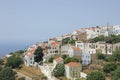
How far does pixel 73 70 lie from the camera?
52.2 metres

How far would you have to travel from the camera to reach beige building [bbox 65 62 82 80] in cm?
5184

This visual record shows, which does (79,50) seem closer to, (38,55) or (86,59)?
(86,59)

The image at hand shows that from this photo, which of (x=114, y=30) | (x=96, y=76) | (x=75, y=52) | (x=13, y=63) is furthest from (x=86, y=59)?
(x=114, y=30)

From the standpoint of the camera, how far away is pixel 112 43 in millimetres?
65250

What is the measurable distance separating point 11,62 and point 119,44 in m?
22.0

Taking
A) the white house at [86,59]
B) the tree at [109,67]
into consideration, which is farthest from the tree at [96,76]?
the white house at [86,59]

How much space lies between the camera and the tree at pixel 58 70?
5316cm

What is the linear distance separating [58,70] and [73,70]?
2.72 meters

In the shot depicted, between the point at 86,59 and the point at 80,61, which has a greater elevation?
the point at 86,59

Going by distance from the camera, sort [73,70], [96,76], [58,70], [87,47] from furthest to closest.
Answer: [87,47]
[58,70]
[73,70]
[96,76]

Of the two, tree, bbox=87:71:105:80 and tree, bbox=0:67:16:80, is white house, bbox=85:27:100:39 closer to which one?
tree, bbox=0:67:16:80

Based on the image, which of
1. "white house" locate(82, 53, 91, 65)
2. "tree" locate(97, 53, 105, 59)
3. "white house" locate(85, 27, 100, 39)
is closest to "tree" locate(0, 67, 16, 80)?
"white house" locate(82, 53, 91, 65)

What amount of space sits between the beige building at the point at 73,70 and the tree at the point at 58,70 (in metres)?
1.25

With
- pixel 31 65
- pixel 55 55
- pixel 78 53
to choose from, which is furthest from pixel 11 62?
pixel 78 53
